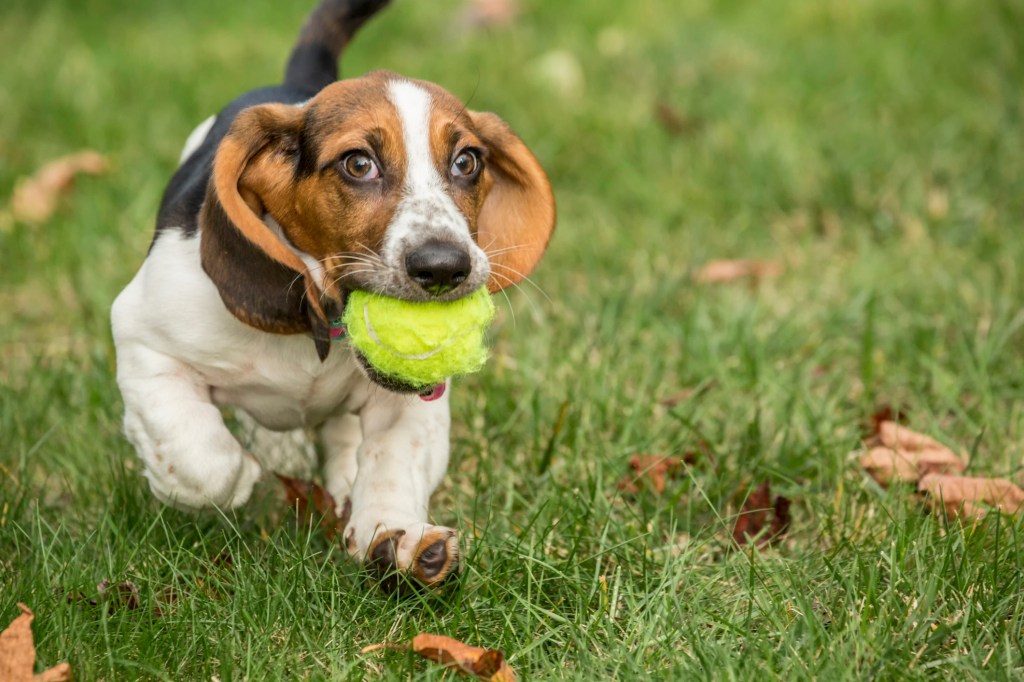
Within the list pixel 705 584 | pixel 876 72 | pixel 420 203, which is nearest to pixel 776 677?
pixel 705 584

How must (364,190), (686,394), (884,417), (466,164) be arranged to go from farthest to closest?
(686,394)
(884,417)
(466,164)
(364,190)

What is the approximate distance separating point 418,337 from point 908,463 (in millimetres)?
1515

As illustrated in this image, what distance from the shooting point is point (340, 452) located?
3.71m

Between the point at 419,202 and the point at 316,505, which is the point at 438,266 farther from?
the point at 316,505

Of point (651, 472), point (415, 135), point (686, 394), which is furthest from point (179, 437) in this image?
point (686, 394)

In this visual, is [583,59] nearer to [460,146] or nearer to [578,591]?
[460,146]

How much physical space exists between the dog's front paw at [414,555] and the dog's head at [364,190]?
53cm

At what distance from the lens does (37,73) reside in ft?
23.5

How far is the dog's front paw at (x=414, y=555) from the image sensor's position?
2.92 metres

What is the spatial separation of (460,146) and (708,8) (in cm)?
575

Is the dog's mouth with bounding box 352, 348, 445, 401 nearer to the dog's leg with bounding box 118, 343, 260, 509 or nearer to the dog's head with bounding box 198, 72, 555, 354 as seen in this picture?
Result: the dog's head with bounding box 198, 72, 555, 354

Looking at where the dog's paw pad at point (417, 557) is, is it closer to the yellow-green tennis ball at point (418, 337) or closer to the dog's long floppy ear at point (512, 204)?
the yellow-green tennis ball at point (418, 337)

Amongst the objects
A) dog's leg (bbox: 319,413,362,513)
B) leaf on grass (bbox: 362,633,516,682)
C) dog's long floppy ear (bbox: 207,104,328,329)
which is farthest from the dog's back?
leaf on grass (bbox: 362,633,516,682)

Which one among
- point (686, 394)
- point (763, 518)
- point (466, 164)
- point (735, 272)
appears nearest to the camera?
point (466, 164)
